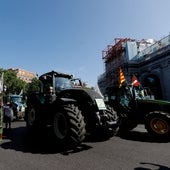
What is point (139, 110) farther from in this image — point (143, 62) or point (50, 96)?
point (143, 62)

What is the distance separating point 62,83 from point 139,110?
→ 3852 millimetres

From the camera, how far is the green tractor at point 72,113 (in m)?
6.38

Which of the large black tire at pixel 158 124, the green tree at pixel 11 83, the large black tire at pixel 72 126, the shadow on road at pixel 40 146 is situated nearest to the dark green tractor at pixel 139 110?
the large black tire at pixel 158 124

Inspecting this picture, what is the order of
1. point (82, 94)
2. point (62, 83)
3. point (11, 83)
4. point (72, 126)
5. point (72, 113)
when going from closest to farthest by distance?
point (72, 126) < point (72, 113) < point (82, 94) < point (62, 83) < point (11, 83)

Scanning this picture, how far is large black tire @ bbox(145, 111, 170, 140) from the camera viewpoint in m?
8.90

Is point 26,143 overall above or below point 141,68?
below

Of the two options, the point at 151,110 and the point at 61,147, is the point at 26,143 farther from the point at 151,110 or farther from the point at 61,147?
the point at 151,110

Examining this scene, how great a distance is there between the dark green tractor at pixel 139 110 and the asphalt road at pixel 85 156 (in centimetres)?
114

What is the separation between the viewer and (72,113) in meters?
6.52

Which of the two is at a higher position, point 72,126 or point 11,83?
point 11,83

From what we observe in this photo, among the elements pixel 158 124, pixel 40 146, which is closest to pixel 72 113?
pixel 40 146

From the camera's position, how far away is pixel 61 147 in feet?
22.9

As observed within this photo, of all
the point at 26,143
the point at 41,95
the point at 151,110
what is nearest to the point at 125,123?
the point at 151,110

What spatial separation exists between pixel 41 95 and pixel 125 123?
4264 millimetres
